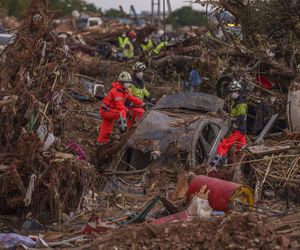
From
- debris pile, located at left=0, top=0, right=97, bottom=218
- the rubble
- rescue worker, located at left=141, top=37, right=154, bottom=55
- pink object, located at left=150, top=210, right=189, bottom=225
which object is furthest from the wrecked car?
rescue worker, located at left=141, top=37, right=154, bottom=55

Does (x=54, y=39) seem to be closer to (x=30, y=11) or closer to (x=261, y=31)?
(x=30, y=11)

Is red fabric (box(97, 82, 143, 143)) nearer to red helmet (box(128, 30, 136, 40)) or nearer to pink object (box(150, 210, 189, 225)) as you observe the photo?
pink object (box(150, 210, 189, 225))

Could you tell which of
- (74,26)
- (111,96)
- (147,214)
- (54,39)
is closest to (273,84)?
Answer: (111,96)

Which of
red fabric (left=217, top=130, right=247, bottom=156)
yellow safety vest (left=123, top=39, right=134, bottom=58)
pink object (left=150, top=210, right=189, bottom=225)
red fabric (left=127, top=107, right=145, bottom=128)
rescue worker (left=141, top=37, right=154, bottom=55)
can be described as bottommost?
pink object (left=150, top=210, right=189, bottom=225)

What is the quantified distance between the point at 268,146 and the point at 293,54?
175 inches

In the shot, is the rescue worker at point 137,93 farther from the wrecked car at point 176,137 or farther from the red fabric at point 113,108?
the wrecked car at point 176,137

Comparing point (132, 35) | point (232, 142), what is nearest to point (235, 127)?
point (232, 142)

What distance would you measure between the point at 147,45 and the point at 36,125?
16341 mm

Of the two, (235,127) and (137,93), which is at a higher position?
(137,93)

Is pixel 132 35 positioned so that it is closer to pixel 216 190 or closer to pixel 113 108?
pixel 113 108

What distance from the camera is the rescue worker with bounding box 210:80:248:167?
10328 millimetres

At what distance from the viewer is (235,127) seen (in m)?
10.9

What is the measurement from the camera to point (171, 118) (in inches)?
415

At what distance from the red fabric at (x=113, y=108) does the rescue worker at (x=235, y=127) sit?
189 cm
